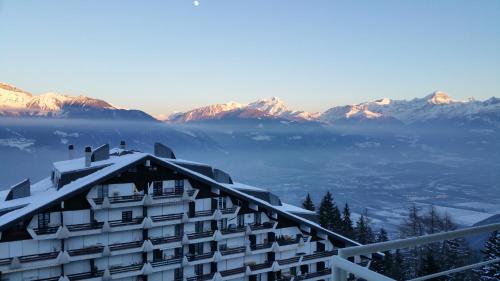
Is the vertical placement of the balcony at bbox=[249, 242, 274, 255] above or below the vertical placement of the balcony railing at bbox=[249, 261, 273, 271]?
above

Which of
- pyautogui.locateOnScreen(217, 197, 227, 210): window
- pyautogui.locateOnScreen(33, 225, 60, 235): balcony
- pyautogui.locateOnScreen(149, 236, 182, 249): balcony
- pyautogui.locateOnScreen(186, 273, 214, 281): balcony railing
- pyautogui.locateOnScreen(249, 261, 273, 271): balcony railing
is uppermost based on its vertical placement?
pyautogui.locateOnScreen(217, 197, 227, 210): window

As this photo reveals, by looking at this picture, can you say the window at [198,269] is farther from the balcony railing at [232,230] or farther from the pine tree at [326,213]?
the pine tree at [326,213]

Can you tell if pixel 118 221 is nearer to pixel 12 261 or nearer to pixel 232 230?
pixel 12 261

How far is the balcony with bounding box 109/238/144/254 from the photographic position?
28453mm

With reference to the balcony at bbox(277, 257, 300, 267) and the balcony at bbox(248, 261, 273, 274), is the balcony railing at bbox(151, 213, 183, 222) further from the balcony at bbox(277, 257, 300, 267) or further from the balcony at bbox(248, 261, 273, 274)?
the balcony at bbox(277, 257, 300, 267)

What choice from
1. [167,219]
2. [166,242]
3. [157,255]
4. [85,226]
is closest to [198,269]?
[157,255]

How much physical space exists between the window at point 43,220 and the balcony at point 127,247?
431 cm

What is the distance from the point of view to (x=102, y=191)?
94.1 feet

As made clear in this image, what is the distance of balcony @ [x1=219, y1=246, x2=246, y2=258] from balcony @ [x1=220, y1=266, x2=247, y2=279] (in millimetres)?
1161

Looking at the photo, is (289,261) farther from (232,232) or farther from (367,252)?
(367,252)

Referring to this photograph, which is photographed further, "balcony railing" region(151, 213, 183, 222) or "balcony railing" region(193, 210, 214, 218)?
Result: "balcony railing" region(193, 210, 214, 218)

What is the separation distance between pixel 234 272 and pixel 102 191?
11.6m

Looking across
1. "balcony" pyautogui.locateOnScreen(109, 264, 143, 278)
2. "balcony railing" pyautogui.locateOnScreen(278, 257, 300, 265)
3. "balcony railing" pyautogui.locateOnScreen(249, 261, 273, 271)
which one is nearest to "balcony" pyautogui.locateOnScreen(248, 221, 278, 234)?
"balcony railing" pyautogui.locateOnScreen(249, 261, 273, 271)

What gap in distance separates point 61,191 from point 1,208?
452cm
